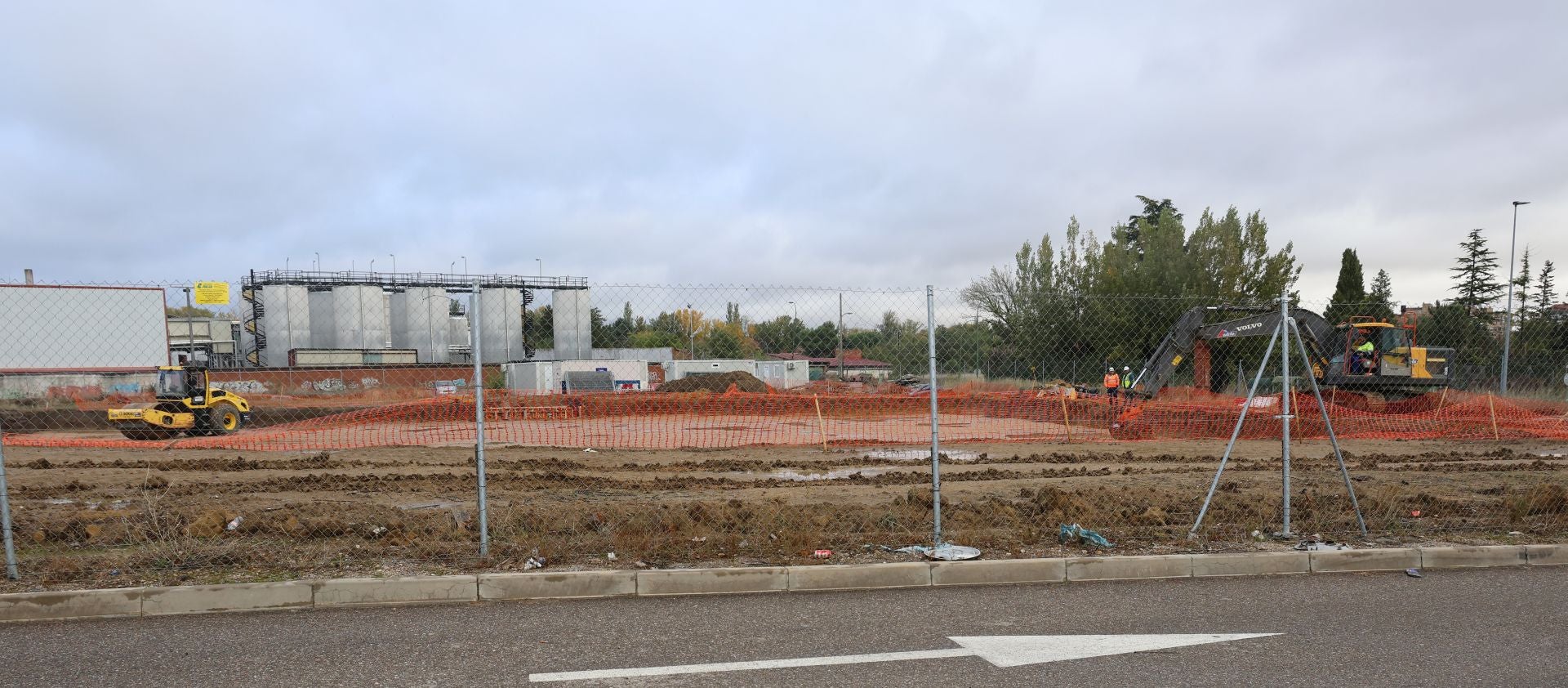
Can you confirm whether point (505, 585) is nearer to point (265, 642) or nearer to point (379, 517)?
point (265, 642)

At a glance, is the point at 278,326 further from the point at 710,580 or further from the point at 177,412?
the point at 710,580

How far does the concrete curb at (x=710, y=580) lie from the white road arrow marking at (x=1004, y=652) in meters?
1.28

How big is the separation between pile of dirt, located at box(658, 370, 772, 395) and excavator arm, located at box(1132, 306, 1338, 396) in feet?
53.1

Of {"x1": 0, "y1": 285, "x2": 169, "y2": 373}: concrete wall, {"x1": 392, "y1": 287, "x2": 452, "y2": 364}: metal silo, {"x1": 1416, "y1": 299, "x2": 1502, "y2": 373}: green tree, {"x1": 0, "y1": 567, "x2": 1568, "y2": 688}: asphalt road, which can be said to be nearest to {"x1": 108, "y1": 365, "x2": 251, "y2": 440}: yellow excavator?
{"x1": 0, "y1": 285, "x2": 169, "y2": 373}: concrete wall

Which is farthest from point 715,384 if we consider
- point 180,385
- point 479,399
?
point 479,399

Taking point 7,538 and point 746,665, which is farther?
point 7,538

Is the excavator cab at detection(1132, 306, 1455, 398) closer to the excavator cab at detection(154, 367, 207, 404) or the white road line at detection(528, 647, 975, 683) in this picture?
the white road line at detection(528, 647, 975, 683)

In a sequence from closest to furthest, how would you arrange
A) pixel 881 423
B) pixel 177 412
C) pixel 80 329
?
1. pixel 177 412
2. pixel 881 423
3. pixel 80 329

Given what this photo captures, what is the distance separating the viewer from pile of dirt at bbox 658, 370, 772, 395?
3466 centimetres

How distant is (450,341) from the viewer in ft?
179

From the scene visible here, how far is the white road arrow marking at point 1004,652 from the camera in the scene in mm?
4695

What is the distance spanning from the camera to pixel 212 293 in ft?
35.4

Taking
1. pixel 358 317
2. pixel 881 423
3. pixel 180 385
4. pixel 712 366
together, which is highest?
pixel 358 317

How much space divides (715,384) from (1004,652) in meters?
30.1
